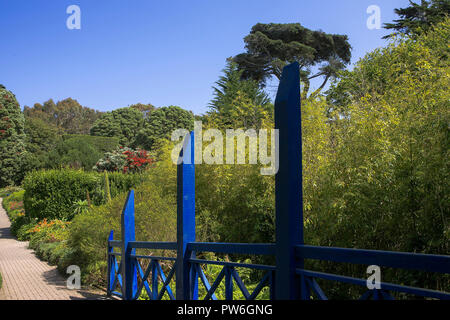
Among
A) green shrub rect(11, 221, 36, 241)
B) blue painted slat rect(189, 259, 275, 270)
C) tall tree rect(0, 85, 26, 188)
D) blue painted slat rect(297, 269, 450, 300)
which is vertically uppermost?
tall tree rect(0, 85, 26, 188)

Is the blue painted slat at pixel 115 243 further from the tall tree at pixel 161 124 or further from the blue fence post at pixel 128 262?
the tall tree at pixel 161 124

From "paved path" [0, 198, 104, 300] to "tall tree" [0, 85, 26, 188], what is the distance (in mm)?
18409

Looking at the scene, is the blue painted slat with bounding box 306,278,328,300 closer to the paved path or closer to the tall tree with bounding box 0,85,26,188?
the paved path

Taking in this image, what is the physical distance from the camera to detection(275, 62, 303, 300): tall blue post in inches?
90.7

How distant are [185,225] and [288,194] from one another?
5.55 feet

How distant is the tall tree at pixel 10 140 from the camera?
28516 mm

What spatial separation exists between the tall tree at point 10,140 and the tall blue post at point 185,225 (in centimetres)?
2896

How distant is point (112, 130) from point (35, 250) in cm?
2680

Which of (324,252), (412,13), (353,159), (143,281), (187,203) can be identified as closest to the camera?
(324,252)

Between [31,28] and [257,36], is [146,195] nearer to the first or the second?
[31,28]

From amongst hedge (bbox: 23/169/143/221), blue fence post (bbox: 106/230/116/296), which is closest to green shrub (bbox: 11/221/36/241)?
hedge (bbox: 23/169/143/221)

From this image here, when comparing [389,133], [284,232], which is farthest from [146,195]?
→ [284,232]

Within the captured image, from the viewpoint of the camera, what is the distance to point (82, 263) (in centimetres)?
825

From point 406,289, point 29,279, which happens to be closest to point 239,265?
point 406,289
